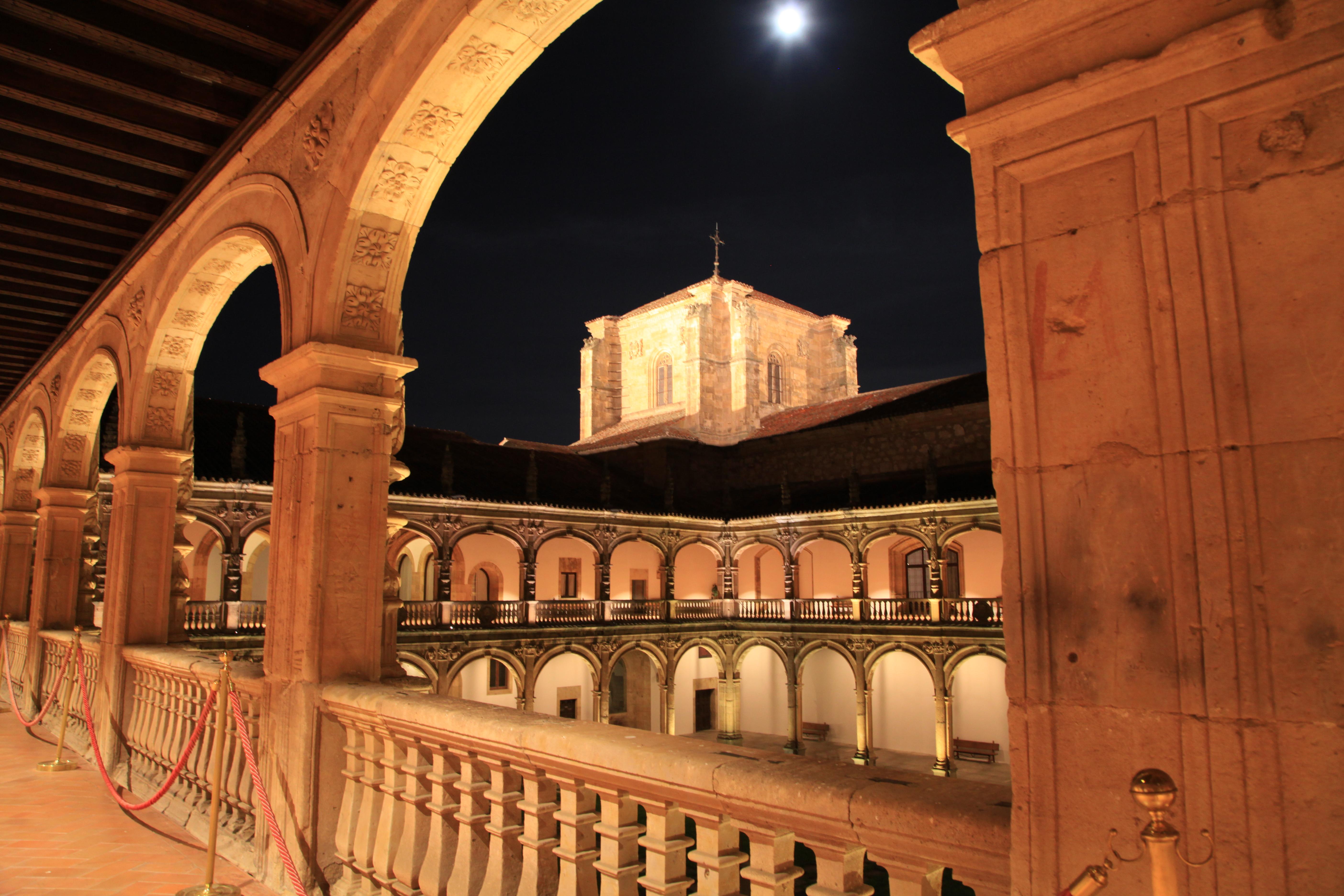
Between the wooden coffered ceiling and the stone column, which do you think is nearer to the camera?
the wooden coffered ceiling

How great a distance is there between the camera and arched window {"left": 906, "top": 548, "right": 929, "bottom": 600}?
81.6 feet

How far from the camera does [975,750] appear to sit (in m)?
21.8

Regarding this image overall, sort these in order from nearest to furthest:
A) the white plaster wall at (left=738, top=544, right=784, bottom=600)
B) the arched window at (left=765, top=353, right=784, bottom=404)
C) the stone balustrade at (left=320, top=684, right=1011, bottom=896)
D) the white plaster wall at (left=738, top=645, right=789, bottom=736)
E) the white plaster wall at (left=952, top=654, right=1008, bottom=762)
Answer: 1. the stone balustrade at (left=320, top=684, right=1011, bottom=896)
2. the white plaster wall at (left=952, top=654, right=1008, bottom=762)
3. the white plaster wall at (left=738, top=645, right=789, bottom=736)
4. the white plaster wall at (left=738, top=544, right=784, bottom=600)
5. the arched window at (left=765, top=353, right=784, bottom=404)

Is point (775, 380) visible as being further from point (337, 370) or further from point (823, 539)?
point (337, 370)

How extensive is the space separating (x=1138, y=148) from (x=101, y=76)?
4920mm

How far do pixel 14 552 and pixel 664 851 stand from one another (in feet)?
39.7

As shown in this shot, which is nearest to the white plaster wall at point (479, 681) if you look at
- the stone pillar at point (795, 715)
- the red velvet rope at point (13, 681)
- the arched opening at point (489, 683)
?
the arched opening at point (489, 683)

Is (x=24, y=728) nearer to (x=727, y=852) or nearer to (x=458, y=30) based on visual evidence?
(x=458, y=30)

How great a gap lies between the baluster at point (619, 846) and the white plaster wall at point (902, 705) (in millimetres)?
22115

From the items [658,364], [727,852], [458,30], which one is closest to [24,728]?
[458,30]

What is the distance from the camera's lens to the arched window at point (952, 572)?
77.8 ft

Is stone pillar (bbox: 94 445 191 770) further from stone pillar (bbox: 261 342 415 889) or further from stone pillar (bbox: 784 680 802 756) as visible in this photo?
stone pillar (bbox: 784 680 802 756)

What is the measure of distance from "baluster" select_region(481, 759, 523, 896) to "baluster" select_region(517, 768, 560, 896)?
57 millimetres

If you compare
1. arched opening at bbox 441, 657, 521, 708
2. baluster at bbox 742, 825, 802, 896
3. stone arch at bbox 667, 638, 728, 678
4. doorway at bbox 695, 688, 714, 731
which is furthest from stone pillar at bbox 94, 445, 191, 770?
doorway at bbox 695, 688, 714, 731
